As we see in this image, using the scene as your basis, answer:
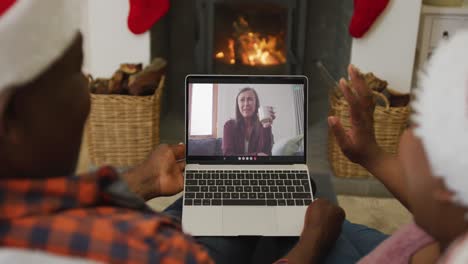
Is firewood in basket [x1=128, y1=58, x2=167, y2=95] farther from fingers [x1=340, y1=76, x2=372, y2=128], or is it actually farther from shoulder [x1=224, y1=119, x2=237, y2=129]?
fingers [x1=340, y1=76, x2=372, y2=128]

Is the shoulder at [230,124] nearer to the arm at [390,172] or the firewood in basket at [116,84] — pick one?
the arm at [390,172]

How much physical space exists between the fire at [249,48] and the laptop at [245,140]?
1287 millimetres

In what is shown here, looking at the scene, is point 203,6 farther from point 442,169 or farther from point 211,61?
point 442,169

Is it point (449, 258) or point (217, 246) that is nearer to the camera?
point (449, 258)

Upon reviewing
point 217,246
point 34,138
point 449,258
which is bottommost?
point 217,246

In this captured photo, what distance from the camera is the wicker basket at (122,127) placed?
228 cm

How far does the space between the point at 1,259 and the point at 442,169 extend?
0.46 meters

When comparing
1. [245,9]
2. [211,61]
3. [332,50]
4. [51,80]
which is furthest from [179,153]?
[332,50]

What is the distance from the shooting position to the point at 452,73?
2.06 feet

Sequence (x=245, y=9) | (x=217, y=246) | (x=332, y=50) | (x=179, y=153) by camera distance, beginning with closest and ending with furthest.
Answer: (x=217, y=246), (x=179, y=153), (x=245, y=9), (x=332, y=50)

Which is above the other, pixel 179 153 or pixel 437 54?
pixel 437 54

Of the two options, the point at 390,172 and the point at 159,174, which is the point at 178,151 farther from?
the point at 390,172

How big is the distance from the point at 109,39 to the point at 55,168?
194 centimetres

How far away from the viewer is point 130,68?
7.79 ft
